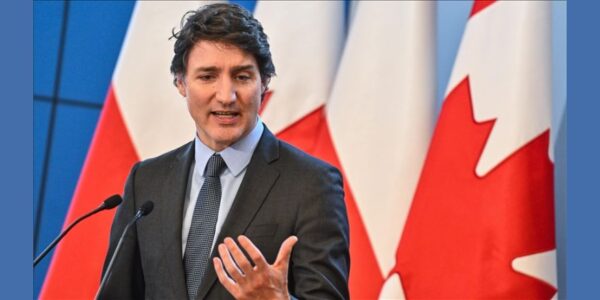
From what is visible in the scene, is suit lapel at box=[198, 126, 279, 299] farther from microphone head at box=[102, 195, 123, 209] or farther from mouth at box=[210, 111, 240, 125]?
microphone head at box=[102, 195, 123, 209]

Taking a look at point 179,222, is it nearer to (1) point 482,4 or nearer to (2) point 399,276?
(2) point 399,276

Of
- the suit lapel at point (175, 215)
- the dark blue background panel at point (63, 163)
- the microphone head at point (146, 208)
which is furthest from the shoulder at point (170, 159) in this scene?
the dark blue background panel at point (63, 163)

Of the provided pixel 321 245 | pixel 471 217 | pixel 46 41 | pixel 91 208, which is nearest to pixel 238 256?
pixel 321 245

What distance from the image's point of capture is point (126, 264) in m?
1.56

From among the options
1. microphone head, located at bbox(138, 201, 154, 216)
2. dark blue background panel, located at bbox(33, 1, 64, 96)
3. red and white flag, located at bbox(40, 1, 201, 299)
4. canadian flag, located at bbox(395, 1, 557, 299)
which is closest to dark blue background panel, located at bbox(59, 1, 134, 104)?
dark blue background panel, located at bbox(33, 1, 64, 96)

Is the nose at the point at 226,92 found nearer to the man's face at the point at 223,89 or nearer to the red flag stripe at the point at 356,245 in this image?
the man's face at the point at 223,89

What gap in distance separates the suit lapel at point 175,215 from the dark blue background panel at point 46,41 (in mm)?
1406

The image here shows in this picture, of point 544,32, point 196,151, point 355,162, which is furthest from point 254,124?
point 544,32

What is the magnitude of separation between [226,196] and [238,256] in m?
0.36

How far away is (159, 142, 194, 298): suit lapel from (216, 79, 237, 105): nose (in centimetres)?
20

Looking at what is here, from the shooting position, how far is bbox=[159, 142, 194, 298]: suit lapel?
4.75ft

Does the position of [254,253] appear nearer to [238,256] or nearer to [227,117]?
[238,256]

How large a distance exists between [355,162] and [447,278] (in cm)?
47

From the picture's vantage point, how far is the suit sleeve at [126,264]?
154cm
